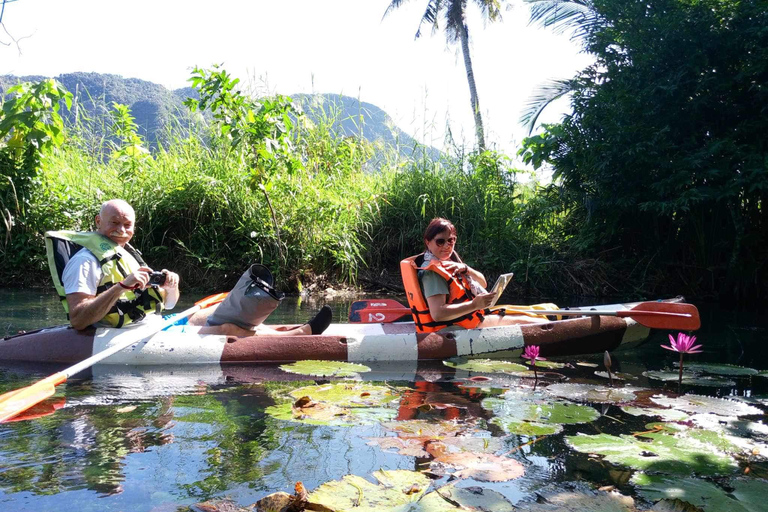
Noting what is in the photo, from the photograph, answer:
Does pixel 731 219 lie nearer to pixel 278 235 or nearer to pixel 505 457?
pixel 278 235

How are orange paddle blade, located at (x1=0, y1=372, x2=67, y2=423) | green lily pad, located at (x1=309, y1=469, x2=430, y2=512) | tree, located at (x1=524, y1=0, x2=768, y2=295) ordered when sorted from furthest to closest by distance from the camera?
tree, located at (x1=524, y1=0, x2=768, y2=295) → orange paddle blade, located at (x1=0, y1=372, x2=67, y2=423) → green lily pad, located at (x1=309, y1=469, x2=430, y2=512)

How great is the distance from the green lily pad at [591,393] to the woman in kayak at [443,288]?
0.83 metres

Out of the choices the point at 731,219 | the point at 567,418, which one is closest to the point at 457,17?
the point at 731,219

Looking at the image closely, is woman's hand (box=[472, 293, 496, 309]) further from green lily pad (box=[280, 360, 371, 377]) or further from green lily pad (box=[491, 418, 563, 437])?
green lily pad (box=[491, 418, 563, 437])

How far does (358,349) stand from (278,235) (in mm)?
4136

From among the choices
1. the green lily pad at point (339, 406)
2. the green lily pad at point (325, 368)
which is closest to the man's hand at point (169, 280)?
the green lily pad at point (325, 368)

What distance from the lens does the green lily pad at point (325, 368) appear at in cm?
406

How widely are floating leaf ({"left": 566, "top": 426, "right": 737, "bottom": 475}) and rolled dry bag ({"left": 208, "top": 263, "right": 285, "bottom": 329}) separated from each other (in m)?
2.43

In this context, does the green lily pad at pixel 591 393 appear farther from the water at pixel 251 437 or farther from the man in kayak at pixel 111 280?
the man in kayak at pixel 111 280

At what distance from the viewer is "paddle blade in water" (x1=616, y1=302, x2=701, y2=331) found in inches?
194

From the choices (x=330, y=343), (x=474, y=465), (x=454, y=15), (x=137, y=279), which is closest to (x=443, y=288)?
(x=330, y=343)

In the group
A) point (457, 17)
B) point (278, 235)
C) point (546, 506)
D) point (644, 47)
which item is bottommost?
point (546, 506)

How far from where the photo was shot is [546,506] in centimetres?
218

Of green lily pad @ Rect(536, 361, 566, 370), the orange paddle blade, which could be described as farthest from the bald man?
green lily pad @ Rect(536, 361, 566, 370)
